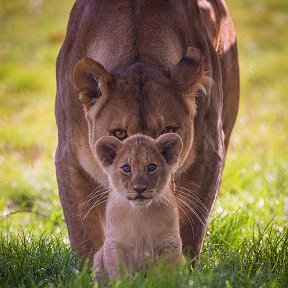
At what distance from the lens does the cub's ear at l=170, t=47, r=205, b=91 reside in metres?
4.80

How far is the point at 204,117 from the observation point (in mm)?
5281

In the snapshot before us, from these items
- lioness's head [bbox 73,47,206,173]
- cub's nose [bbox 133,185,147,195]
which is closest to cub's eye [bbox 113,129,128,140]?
lioness's head [bbox 73,47,206,173]

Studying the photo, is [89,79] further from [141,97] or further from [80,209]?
[80,209]

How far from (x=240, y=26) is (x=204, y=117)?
13424 mm

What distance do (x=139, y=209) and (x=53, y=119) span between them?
7.96 meters

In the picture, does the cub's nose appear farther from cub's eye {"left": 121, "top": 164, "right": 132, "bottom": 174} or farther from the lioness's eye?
the lioness's eye

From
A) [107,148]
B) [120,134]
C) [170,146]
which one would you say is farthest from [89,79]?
[170,146]

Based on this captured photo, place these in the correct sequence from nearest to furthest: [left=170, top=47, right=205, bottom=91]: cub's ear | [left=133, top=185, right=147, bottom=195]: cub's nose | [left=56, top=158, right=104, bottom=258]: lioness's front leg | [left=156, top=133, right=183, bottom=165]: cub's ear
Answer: [left=133, top=185, right=147, bottom=195]: cub's nose → [left=156, top=133, right=183, bottom=165]: cub's ear → [left=170, top=47, right=205, bottom=91]: cub's ear → [left=56, top=158, right=104, bottom=258]: lioness's front leg

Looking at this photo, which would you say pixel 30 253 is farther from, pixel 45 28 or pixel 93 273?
pixel 45 28

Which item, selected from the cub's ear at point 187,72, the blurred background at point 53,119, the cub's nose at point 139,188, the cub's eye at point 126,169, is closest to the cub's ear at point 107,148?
the cub's eye at point 126,169

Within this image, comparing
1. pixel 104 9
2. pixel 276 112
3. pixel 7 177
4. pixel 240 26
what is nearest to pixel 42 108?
pixel 276 112

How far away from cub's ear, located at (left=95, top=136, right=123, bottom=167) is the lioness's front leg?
98 centimetres

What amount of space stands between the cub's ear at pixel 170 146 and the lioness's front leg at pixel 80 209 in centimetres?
109

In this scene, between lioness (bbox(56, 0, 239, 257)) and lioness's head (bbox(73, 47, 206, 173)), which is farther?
lioness (bbox(56, 0, 239, 257))
